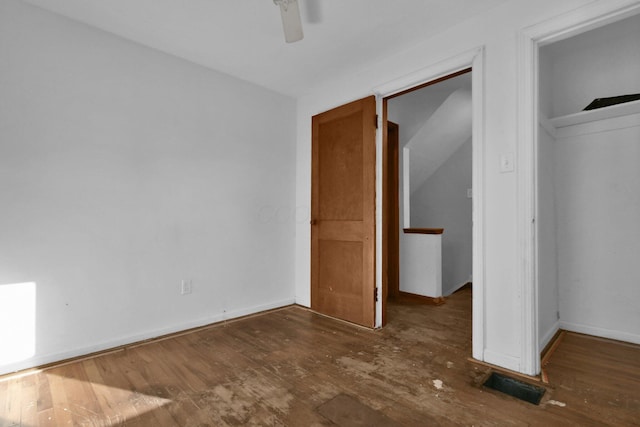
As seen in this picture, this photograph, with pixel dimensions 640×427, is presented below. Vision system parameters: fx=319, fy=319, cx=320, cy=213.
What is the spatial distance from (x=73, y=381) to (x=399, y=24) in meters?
3.21

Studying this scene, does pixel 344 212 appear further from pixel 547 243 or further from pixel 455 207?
pixel 455 207

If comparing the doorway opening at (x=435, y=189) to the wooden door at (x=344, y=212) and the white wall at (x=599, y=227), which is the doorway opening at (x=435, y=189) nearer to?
the wooden door at (x=344, y=212)

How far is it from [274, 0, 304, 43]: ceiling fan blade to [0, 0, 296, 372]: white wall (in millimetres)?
1366

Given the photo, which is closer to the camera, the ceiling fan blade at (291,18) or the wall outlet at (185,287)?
the ceiling fan blade at (291,18)

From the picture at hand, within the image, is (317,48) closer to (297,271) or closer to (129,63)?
(129,63)

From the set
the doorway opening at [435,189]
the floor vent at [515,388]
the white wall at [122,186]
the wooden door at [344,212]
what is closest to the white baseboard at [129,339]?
the white wall at [122,186]

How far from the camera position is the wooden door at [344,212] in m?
2.88

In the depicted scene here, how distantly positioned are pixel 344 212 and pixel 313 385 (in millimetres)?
1621

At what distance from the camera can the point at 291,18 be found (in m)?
1.83

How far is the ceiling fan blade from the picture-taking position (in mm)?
1777

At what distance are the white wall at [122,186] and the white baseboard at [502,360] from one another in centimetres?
212

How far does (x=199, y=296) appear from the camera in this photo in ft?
9.52

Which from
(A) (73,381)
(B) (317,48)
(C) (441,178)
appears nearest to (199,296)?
(A) (73,381)

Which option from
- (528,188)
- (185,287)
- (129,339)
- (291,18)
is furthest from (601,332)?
(129,339)
